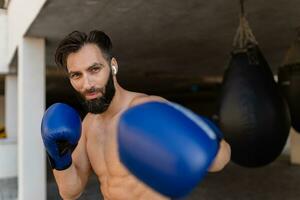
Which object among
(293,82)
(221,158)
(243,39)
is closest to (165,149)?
(221,158)

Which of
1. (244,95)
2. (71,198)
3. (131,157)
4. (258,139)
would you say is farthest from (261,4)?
(131,157)

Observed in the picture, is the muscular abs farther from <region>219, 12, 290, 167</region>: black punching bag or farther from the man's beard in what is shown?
<region>219, 12, 290, 167</region>: black punching bag

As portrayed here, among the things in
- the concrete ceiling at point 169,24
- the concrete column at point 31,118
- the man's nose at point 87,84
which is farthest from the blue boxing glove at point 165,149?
the concrete column at point 31,118

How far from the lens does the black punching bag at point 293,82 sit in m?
2.58

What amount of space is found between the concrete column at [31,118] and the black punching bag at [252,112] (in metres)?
2.05

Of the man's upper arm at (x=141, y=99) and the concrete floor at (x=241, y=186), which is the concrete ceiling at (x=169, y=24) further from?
the concrete floor at (x=241, y=186)

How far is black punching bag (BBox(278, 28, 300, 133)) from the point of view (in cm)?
258

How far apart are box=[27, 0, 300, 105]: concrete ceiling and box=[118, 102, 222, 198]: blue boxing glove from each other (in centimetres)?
175

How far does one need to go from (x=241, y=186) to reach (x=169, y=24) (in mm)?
2471

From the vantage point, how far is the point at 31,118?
3.60m

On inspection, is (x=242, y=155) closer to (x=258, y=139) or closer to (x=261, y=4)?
Answer: (x=258, y=139)

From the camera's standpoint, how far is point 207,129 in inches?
37.4

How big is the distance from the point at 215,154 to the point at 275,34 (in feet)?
10.7

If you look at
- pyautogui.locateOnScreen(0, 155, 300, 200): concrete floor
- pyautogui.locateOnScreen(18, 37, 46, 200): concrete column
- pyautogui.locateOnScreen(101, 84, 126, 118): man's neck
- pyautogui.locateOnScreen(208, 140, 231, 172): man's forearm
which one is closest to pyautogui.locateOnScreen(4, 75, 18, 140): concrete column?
pyautogui.locateOnScreen(0, 155, 300, 200): concrete floor
